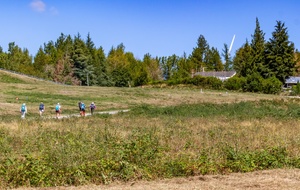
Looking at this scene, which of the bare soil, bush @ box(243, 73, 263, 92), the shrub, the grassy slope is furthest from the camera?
bush @ box(243, 73, 263, 92)

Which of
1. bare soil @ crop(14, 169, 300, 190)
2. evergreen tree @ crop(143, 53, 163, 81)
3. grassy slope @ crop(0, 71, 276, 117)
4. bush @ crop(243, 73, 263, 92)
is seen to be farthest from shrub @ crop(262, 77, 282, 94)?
bare soil @ crop(14, 169, 300, 190)

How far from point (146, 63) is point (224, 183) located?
389ft

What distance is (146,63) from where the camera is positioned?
12638 cm

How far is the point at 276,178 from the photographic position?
28.5ft

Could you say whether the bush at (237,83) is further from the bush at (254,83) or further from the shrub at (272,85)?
the shrub at (272,85)

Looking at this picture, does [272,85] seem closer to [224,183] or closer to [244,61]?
[244,61]

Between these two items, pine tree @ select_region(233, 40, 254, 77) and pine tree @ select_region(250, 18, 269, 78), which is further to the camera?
pine tree @ select_region(233, 40, 254, 77)

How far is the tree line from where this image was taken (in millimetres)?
80938

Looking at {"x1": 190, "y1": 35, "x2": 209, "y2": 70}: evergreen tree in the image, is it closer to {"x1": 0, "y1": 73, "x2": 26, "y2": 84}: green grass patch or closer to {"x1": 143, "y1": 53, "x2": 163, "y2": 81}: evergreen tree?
{"x1": 143, "y1": 53, "x2": 163, "y2": 81}: evergreen tree

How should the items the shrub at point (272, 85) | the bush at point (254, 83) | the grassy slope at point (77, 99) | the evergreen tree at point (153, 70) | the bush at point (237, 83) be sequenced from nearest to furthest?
the grassy slope at point (77, 99) < the shrub at point (272, 85) < the bush at point (254, 83) < the bush at point (237, 83) < the evergreen tree at point (153, 70)

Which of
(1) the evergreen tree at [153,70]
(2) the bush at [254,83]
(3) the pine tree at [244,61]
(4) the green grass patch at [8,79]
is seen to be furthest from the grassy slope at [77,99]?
(1) the evergreen tree at [153,70]

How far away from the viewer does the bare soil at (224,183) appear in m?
8.12

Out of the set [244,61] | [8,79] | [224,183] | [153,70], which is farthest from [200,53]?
[224,183]

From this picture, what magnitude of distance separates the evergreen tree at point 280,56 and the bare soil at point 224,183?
2926 inches
